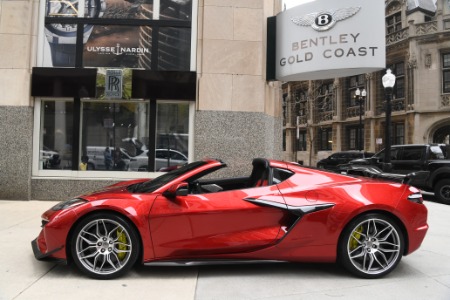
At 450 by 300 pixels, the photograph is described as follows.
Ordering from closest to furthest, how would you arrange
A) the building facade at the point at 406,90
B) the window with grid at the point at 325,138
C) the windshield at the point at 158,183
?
1. the windshield at the point at 158,183
2. the building facade at the point at 406,90
3. the window with grid at the point at 325,138

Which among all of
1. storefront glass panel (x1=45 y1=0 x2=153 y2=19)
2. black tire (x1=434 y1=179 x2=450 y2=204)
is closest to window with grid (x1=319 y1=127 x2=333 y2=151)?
black tire (x1=434 y1=179 x2=450 y2=204)

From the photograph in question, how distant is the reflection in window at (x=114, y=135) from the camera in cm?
964

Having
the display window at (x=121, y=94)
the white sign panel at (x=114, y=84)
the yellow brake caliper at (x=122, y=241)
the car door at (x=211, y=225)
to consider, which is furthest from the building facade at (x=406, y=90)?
the yellow brake caliper at (x=122, y=241)

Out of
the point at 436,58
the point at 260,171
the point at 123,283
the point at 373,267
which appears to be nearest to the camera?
the point at 123,283

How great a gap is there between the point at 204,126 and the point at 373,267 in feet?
19.5

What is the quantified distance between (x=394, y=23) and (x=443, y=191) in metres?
29.6

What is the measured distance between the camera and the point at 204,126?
9.51 metres

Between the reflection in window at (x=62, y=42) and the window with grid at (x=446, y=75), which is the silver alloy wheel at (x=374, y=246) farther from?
the window with grid at (x=446, y=75)

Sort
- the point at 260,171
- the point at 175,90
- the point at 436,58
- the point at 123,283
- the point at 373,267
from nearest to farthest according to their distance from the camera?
the point at 123,283 → the point at 373,267 → the point at 260,171 → the point at 175,90 → the point at 436,58

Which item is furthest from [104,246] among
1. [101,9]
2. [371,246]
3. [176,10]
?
[101,9]

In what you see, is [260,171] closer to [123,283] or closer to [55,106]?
[123,283]

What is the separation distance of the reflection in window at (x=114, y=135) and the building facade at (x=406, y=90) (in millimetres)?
21499

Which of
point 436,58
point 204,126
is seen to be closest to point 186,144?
point 204,126

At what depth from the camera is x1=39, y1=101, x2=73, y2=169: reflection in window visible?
9.55 metres
